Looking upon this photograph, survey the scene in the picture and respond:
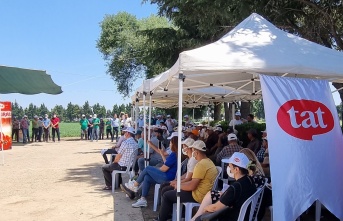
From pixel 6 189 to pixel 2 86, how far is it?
8.66 ft

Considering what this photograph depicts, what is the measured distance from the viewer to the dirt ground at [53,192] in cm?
630

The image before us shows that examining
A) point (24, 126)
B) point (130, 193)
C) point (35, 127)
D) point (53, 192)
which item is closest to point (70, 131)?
point (35, 127)

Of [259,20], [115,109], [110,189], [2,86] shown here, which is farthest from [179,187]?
[115,109]

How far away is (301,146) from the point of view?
14.5ft

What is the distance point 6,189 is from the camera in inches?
333

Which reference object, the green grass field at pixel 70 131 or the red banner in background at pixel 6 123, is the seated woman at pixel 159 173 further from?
the green grass field at pixel 70 131

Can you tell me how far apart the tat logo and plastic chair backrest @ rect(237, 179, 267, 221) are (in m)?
0.80

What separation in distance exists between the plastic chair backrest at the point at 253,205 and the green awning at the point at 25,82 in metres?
7.37

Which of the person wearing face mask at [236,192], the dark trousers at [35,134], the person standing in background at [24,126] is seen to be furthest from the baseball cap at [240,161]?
the dark trousers at [35,134]

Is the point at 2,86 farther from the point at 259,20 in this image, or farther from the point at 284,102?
the point at 284,102

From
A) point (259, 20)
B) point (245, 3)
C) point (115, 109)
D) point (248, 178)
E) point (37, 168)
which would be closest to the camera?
point (248, 178)

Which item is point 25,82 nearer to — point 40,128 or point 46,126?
point 46,126

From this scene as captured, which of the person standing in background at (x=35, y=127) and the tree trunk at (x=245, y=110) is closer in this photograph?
the tree trunk at (x=245, y=110)

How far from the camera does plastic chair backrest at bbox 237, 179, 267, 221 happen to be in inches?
156
